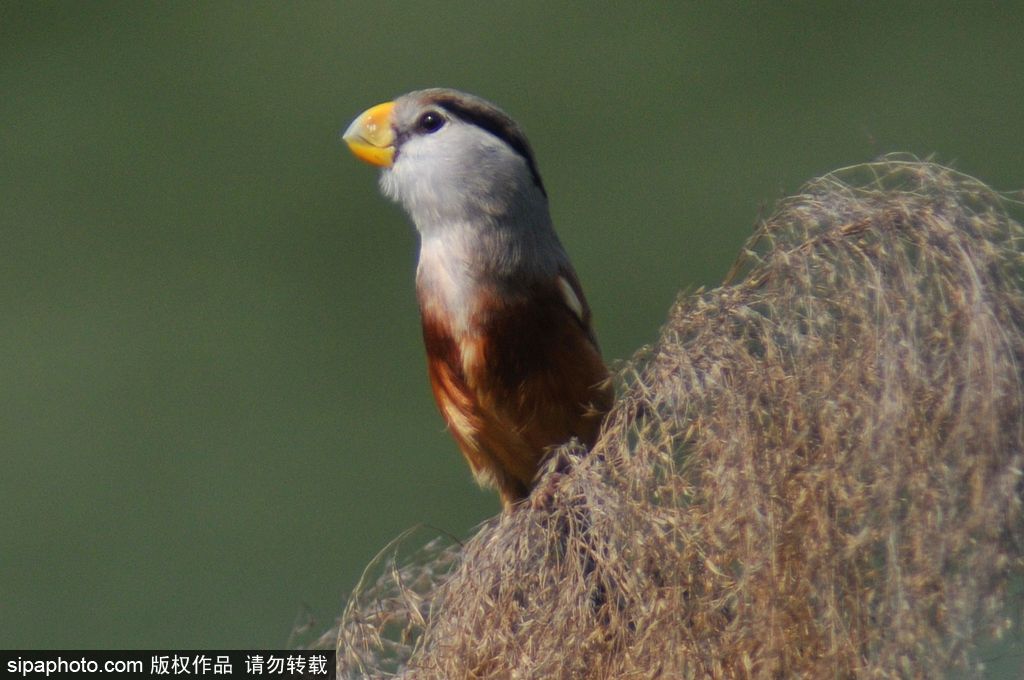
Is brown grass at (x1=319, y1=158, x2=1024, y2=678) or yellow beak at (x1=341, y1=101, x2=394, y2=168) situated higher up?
yellow beak at (x1=341, y1=101, x2=394, y2=168)

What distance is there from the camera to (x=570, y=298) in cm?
254

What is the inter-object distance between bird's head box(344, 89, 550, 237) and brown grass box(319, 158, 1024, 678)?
89 centimetres

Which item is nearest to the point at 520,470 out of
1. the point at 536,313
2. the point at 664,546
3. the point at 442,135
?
the point at 536,313

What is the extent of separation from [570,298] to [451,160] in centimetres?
37

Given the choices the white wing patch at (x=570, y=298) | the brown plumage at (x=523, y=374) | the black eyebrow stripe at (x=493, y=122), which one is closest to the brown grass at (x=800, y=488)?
the brown plumage at (x=523, y=374)

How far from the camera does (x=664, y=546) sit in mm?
1511

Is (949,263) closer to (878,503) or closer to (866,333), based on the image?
(866,333)

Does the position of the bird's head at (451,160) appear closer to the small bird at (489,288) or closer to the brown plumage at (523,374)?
the small bird at (489,288)

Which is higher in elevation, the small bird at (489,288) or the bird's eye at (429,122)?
the bird's eye at (429,122)

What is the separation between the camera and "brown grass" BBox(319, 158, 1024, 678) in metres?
1.29

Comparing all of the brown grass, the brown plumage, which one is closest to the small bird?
the brown plumage

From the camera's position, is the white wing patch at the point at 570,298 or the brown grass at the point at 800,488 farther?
the white wing patch at the point at 570,298

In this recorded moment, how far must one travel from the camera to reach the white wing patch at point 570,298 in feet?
8.32

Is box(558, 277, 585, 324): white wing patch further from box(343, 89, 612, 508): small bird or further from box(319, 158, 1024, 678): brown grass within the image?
box(319, 158, 1024, 678): brown grass
